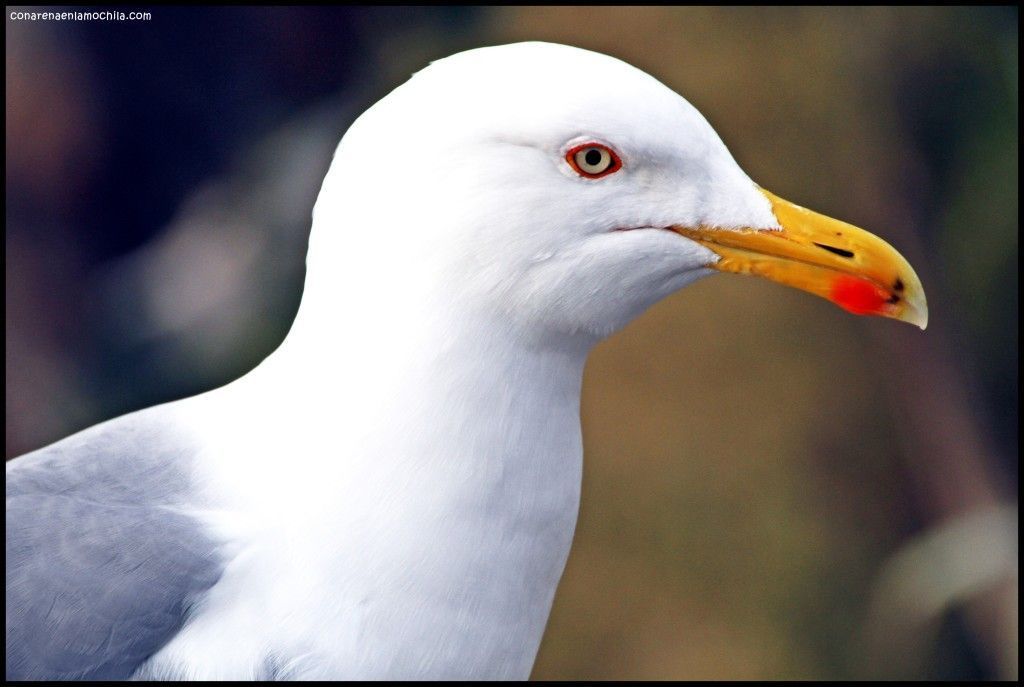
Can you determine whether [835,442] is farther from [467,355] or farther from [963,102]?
[467,355]

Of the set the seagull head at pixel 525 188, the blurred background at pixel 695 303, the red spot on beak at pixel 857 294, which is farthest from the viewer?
the blurred background at pixel 695 303

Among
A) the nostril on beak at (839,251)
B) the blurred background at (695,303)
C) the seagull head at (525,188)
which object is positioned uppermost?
the seagull head at (525,188)

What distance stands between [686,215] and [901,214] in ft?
6.42

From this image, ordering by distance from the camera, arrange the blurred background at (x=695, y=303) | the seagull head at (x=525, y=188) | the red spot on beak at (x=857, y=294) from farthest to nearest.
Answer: the blurred background at (x=695, y=303), the red spot on beak at (x=857, y=294), the seagull head at (x=525, y=188)

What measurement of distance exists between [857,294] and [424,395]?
48 cm

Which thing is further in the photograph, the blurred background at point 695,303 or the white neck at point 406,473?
the blurred background at point 695,303

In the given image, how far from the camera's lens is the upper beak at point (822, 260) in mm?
1238

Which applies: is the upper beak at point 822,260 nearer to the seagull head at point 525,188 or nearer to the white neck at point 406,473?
the seagull head at point 525,188

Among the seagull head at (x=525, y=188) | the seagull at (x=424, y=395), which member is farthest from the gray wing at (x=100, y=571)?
the seagull head at (x=525, y=188)

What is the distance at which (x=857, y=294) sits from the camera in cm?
127

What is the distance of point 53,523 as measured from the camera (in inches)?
48.7

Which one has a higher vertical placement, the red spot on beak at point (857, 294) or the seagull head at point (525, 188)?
the seagull head at point (525, 188)

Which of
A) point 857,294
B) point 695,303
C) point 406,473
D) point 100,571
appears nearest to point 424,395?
point 406,473

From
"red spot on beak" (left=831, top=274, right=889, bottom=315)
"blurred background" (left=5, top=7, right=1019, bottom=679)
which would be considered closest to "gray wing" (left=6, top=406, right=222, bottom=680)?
"red spot on beak" (left=831, top=274, right=889, bottom=315)
